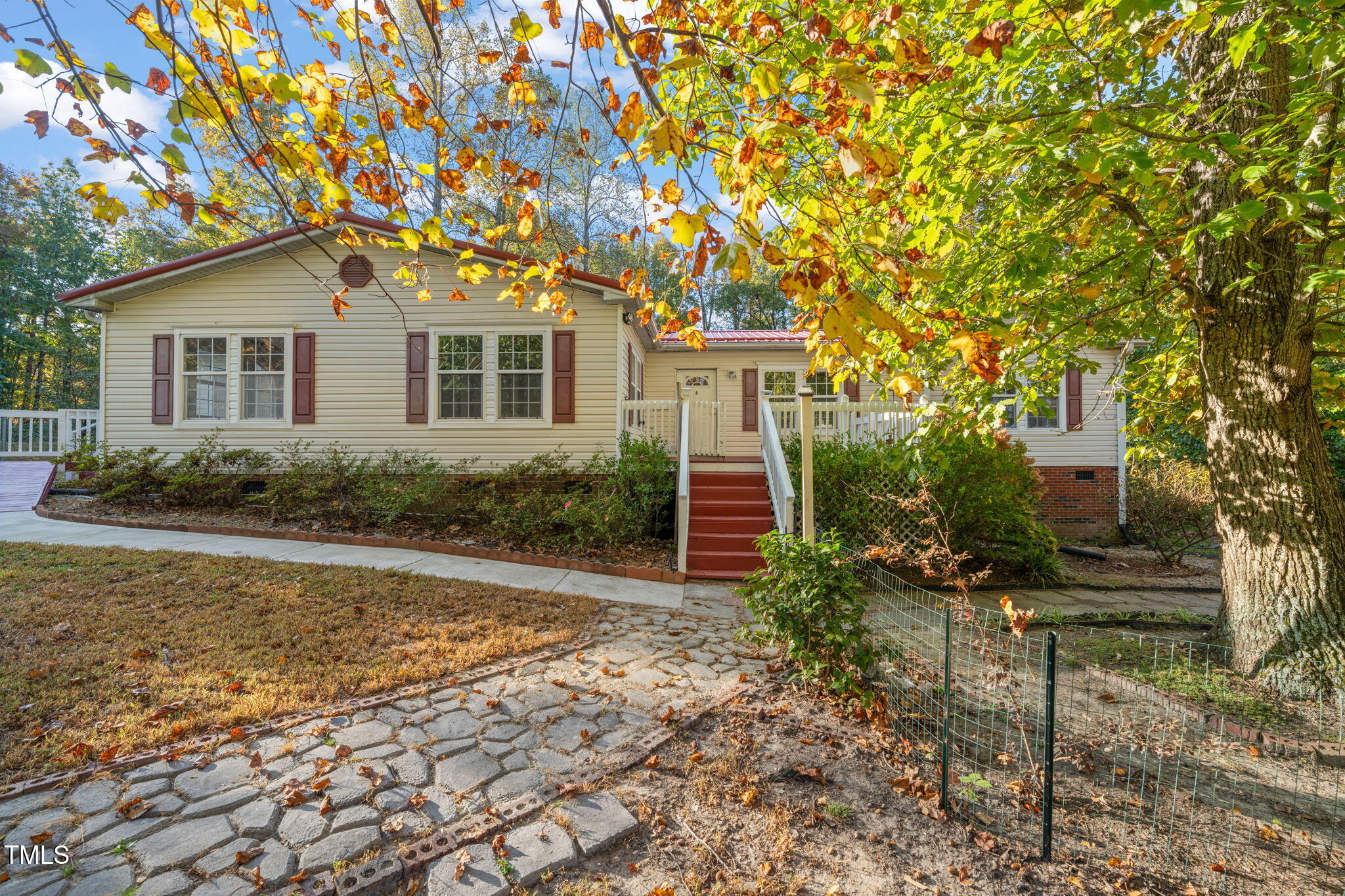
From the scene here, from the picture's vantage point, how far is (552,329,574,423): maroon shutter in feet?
30.7

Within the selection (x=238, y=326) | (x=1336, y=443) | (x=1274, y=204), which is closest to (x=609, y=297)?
(x=238, y=326)

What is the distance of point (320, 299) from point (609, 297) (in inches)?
198

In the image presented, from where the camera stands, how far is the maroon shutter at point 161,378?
9680mm

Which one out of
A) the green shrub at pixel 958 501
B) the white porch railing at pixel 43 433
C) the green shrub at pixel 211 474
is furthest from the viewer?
the white porch railing at pixel 43 433

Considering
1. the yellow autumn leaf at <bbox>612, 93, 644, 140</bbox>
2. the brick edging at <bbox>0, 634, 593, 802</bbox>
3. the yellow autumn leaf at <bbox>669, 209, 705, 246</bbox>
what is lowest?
the brick edging at <bbox>0, 634, 593, 802</bbox>

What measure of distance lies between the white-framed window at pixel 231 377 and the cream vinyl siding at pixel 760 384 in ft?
23.1

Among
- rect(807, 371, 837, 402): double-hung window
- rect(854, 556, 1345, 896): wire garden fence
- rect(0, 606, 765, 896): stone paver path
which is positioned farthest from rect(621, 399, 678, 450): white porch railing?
rect(0, 606, 765, 896): stone paver path

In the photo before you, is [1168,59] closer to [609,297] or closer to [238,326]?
[609,297]

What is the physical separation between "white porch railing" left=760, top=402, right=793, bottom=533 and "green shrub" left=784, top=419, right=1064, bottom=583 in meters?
0.37

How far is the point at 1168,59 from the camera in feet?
16.0

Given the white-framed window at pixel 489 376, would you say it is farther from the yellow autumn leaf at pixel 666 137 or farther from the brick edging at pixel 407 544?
the yellow autumn leaf at pixel 666 137

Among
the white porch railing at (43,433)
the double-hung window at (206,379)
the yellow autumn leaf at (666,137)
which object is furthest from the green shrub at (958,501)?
the white porch railing at (43,433)

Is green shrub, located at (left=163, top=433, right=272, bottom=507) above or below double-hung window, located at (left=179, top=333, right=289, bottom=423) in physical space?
below

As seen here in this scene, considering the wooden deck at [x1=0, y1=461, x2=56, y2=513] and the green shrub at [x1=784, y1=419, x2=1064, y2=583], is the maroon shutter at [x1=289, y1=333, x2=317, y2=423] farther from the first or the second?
the green shrub at [x1=784, y1=419, x2=1064, y2=583]
